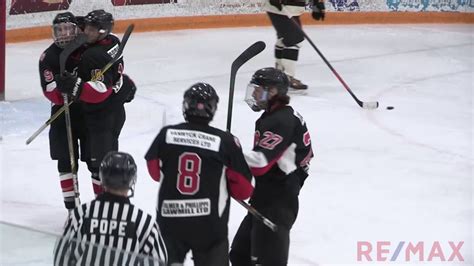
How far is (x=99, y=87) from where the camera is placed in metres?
4.53

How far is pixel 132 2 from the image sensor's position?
9984mm

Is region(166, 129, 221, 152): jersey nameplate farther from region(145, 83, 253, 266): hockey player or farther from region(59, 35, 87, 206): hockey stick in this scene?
region(59, 35, 87, 206): hockey stick

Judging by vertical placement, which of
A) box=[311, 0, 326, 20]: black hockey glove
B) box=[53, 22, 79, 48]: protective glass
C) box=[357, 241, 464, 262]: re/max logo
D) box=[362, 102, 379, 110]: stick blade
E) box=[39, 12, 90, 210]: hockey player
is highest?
box=[53, 22, 79, 48]: protective glass

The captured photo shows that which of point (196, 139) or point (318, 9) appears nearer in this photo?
point (196, 139)

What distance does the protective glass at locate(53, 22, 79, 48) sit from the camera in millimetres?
4520

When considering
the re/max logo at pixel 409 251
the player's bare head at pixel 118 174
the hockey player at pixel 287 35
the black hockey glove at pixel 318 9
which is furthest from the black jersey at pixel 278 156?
the black hockey glove at pixel 318 9

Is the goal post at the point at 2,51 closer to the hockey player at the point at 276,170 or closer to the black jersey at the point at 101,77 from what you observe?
the black jersey at the point at 101,77

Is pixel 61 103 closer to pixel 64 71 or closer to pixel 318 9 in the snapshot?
pixel 64 71

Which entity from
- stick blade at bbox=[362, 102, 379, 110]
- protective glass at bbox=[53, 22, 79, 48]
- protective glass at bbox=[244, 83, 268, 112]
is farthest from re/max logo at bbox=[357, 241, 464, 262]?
stick blade at bbox=[362, 102, 379, 110]

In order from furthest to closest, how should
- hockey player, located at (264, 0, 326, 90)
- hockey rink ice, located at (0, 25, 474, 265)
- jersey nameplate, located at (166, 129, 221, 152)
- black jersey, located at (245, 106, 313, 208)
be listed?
hockey player, located at (264, 0, 326, 90) < hockey rink ice, located at (0, 25, 474, 265) < black jersey, located at (245, 106, 313, 208) < jersey nameplate, located at (166, 129, 221, 152)

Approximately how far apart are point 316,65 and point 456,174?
3258mm

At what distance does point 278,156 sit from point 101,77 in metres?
1.27

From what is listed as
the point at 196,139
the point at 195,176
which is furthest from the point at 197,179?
the point at 196,139

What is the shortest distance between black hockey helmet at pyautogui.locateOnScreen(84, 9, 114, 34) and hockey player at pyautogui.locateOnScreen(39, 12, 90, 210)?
0.09 meters
